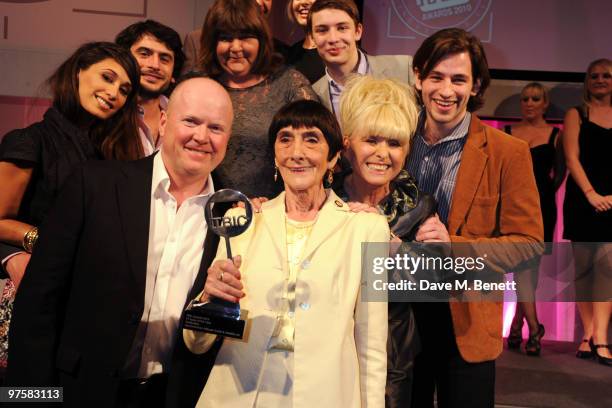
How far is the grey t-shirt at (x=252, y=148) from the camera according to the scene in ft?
10.1

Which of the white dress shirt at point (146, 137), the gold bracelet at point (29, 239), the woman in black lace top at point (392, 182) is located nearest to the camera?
the woman in black lace top at point (392, 182)

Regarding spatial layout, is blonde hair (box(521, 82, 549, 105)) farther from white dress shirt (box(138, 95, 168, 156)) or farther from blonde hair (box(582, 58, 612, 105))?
white dress shirt (box(138, 95, 168, 156))

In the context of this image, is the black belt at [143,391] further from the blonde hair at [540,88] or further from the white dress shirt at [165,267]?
the blonde hair at [540,88]

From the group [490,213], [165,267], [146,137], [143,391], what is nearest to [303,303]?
[165,267]

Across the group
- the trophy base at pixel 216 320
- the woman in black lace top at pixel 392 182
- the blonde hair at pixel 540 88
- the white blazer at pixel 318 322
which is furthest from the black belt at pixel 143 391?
the blonde hair at pixel 540 88

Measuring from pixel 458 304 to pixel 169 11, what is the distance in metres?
3.41

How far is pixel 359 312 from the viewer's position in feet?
7.97

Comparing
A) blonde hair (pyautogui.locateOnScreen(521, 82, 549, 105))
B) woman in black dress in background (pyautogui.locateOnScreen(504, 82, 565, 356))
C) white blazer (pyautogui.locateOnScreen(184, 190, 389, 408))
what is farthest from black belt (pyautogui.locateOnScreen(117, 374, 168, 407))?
blonde hair (pyautogui.locateOnScreen(521, 82, 549, 105))

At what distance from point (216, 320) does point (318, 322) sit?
1.21 feet

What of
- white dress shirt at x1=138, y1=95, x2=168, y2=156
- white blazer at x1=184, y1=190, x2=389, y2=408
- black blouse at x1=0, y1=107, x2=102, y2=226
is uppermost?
white dress shirt at x1=138, y1=95, x2=168, y2=156

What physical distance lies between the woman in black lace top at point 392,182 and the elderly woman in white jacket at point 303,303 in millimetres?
235

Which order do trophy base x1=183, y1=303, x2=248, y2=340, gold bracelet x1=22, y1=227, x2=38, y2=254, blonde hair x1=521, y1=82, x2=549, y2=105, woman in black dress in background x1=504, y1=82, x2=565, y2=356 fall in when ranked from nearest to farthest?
trophy base x1=183, y1=303, x2=248, y2=340, gold bracelet x1=22, y1=227, x2=38, y2=254, woman in black dress in background x1=504, y1=82, x2=565, y2=356, blonde hair x1=521, y1=82, x2=549, y2=105

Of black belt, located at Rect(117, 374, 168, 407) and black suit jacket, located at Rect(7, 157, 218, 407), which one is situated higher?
black suit jacket, located at Rect(7, 157, 218, 407)

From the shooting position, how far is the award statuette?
7.14 feet
